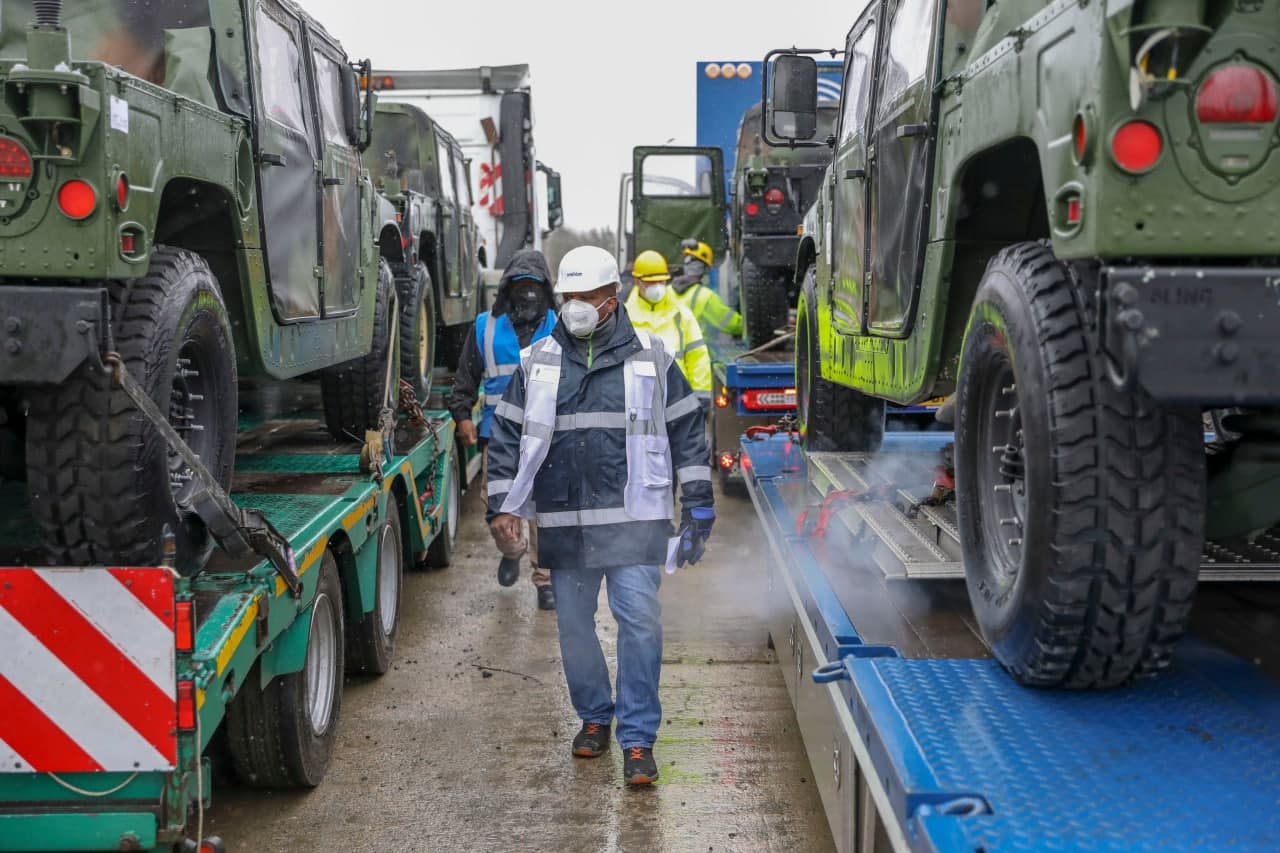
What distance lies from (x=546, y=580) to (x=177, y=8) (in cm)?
334

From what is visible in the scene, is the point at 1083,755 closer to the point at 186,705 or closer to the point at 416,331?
the point at 186,705

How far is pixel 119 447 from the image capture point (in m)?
3.35

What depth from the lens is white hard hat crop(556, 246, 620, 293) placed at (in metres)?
4.58

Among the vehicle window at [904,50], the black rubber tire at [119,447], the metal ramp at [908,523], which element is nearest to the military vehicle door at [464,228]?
the metal ramp at [908,523]

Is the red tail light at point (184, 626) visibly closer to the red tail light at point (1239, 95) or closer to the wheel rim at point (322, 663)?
the wheel rim at point (322, 663)

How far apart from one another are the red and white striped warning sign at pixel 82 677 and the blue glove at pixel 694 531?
2002 mm

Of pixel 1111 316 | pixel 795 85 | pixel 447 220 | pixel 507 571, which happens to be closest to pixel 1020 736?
pixel 1111 316

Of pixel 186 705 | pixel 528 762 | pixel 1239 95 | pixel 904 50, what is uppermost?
pixel 904 50

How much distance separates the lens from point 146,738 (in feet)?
9.82

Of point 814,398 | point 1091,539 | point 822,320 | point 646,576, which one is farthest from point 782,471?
point 1091,539

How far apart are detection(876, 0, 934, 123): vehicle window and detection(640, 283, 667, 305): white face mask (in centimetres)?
404

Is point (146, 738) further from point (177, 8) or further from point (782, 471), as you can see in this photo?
point (782, 471)

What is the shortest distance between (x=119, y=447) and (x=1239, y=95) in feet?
8.97

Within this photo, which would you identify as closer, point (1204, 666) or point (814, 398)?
point (1204, 666)
